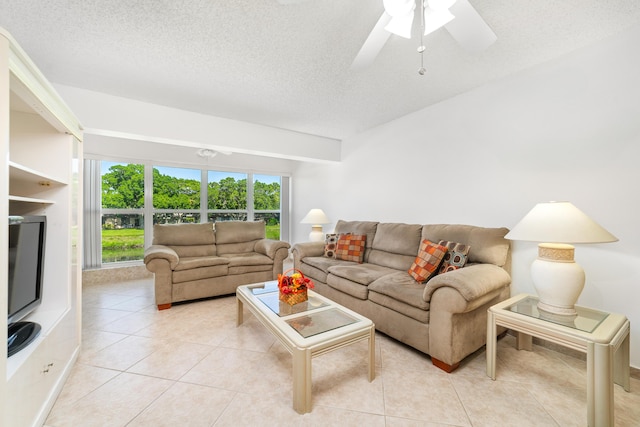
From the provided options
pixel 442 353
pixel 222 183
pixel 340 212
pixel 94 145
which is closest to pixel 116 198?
pixel 94 145

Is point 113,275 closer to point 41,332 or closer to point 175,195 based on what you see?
point 175,195

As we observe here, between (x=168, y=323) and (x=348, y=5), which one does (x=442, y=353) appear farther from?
(x=168, y=323)

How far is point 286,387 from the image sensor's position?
162cm

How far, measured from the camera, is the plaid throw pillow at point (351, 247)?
322 centimetres

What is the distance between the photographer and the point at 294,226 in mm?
5898

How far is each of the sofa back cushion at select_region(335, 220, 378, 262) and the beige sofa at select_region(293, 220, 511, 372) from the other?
0.06 meters

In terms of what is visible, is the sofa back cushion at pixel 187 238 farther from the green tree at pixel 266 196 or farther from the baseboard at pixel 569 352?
the baseboard at pixel 569 352

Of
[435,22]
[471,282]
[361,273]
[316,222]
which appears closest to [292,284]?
[361,273]

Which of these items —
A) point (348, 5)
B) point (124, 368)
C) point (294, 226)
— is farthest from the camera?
point (294, 226)

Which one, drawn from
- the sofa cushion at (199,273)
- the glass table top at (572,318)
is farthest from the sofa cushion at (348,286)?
the sofa cushion at (199,273)

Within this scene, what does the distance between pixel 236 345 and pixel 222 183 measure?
3700mm

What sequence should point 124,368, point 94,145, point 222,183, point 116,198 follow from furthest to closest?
point 222,183, point 116,198, point 94,145, point 124,368

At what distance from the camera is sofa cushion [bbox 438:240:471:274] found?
2191mm

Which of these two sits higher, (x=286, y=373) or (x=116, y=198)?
(x=116, y=198)
